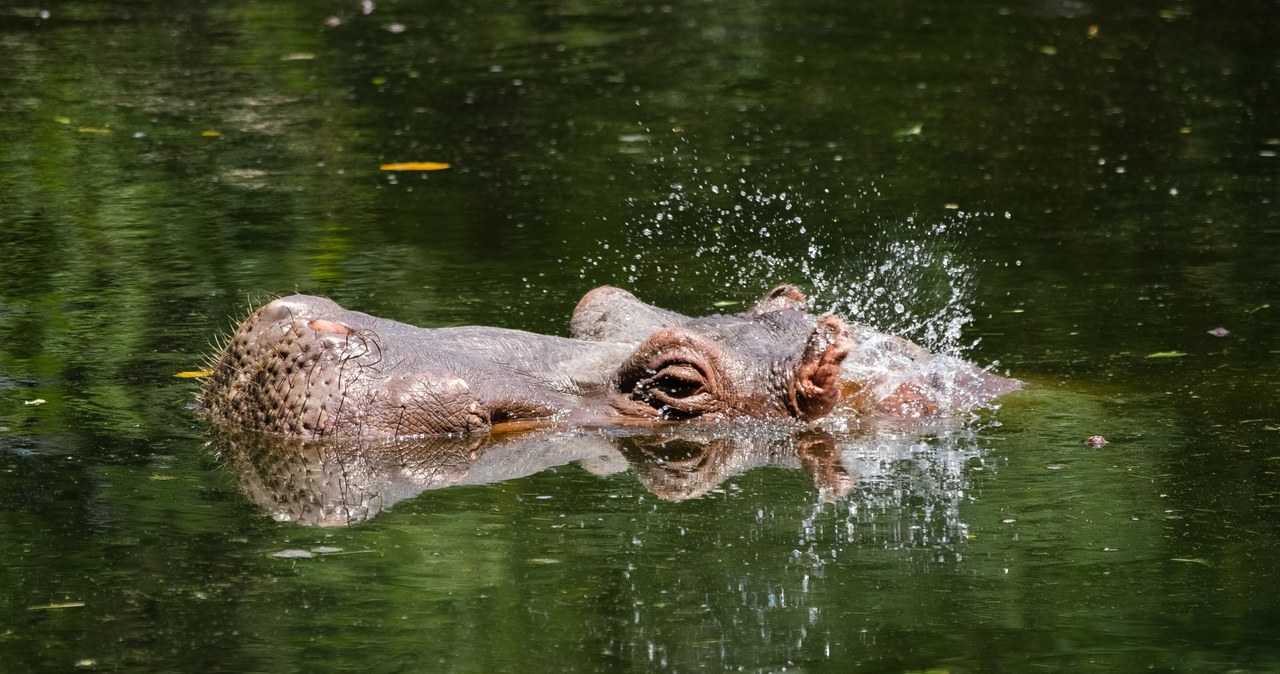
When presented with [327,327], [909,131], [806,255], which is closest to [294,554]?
[327,327]

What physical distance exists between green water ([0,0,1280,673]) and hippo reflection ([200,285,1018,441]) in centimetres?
16

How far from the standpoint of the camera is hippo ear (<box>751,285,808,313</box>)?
25.3 ft

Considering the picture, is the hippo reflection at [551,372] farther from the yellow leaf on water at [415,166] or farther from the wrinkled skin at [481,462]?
the yellow leaf on water at [415,166]

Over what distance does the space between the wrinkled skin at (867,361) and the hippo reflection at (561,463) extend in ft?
1.00

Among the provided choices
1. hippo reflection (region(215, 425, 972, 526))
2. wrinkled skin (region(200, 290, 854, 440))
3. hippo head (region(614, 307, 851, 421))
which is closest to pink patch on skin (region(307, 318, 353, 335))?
wrinkled skin (region(200, 290, 854, 440))

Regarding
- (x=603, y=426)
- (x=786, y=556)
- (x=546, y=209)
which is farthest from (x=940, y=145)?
(x=786, y=556)

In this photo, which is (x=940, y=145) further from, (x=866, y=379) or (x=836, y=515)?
(x=836, y=515)

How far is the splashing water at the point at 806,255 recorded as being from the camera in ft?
31.6

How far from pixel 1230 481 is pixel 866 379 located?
139cm

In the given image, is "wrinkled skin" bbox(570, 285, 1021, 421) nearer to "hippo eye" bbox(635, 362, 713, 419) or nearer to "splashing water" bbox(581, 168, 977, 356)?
"hippo eye" bbox(635, 362, 713, 419)

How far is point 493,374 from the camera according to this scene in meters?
7.03

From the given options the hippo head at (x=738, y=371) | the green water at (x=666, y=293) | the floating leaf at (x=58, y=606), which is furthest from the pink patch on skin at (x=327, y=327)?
the floating leaf at (x=58, y=606)

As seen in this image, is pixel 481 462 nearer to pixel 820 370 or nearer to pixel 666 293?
pixel 820 370

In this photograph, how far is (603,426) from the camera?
23.2 feet
